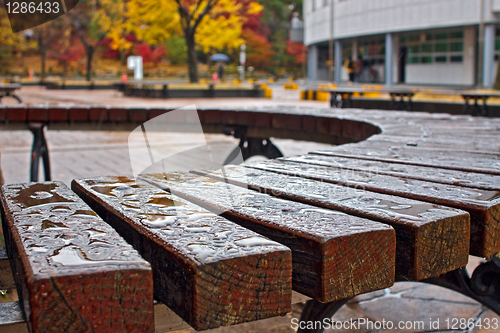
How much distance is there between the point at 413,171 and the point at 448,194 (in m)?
0.32

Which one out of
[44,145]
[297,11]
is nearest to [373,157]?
[44,145]

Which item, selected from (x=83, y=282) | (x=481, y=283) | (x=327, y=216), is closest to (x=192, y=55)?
(x=481, y=283)

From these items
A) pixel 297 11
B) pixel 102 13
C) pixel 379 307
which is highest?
pixel 297 11

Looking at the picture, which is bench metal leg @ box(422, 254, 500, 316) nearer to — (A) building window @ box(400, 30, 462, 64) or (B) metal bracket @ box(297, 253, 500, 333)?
(B) metal bracket @ box(297, 253, 500, 333)

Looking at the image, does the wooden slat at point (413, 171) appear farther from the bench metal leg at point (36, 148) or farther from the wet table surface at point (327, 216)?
the bench metal leg at point (36, 148)

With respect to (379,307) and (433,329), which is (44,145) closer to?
(379,307)

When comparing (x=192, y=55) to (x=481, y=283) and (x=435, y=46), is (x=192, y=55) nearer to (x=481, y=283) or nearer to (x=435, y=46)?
(x=435, y=46)

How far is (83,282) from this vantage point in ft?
2.07

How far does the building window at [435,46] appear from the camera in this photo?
1091 inches

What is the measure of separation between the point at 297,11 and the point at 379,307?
62.3 meters

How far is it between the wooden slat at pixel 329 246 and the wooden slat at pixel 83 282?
0.25 metres

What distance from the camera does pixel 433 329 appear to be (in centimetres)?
284

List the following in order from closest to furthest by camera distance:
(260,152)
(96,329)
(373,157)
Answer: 1. (96,329)
2. (373,157)
3. (260,152)

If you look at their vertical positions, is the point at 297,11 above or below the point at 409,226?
above
